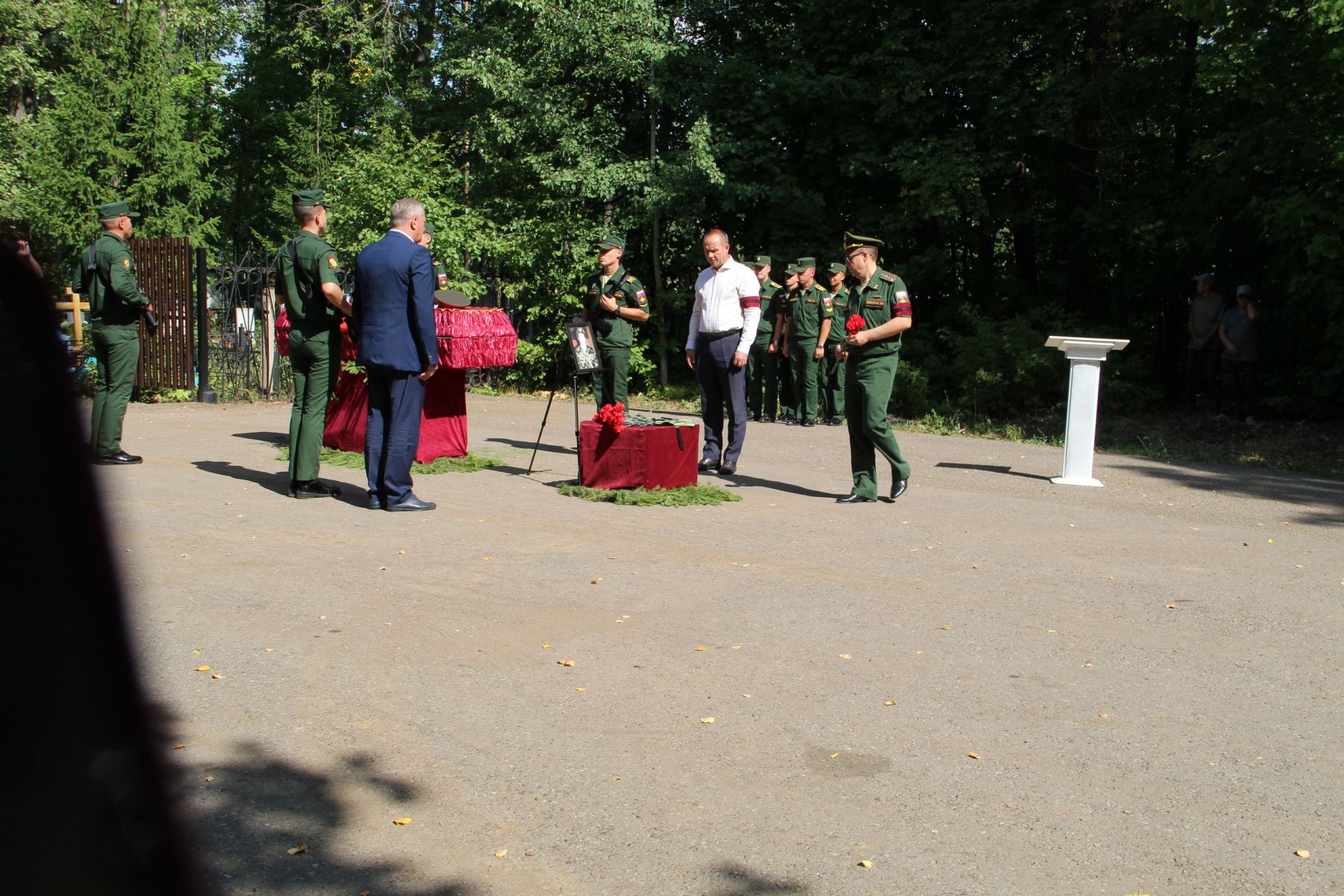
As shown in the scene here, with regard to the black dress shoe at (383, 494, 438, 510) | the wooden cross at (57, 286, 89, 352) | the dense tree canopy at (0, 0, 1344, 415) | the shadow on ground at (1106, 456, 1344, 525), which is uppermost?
the dense tree canopy at (0, 0, 1344, 415)

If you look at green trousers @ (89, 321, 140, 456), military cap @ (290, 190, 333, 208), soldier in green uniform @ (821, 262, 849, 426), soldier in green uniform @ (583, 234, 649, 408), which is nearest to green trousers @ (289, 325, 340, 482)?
military cap @ (290, 190, 333, 208)

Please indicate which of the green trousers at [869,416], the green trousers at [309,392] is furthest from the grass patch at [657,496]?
the green trousers at [309,392]

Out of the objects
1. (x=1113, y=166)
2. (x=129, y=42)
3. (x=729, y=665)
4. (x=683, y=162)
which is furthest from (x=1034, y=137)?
(x=129, y=42)

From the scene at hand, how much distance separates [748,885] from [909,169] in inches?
715

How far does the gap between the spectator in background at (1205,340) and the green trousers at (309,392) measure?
13265 mm

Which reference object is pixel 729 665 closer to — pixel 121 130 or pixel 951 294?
pixel 951 294

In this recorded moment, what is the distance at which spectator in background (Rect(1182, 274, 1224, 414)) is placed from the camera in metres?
17.8

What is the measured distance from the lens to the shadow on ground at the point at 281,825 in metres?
3.47

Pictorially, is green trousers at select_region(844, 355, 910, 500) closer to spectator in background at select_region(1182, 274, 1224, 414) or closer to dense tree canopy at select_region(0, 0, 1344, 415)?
dense tree canopy at select_region(0, 0, 1344, 415)

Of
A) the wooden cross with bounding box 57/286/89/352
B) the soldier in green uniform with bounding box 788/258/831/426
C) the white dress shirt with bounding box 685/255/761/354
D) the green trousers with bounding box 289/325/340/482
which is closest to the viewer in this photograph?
the green trousers with bounding box 289/325/340/482

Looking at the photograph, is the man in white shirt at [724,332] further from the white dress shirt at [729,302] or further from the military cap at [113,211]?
the military cap at [113,211]

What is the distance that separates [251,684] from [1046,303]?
1790cm

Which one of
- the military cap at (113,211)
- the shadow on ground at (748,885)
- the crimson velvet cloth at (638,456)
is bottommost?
the shadow on ground at (748,885)

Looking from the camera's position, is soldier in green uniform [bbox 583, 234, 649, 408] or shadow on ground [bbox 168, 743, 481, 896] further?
soldier in green uniform [bbox 583, 234, 649, 408]
